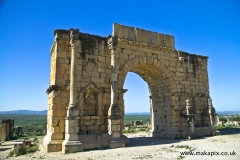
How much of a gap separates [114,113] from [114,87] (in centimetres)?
124

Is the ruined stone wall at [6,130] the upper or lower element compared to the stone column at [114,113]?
lower

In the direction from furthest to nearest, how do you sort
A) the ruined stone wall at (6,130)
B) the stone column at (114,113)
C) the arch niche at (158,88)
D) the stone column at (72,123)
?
the ruined stone wall at (6,130) → the arch niche at (158,88) → the stone column at (114,113) → the stone column at (72,123)

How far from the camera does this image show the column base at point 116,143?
349 inches

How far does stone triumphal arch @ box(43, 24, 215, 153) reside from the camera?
28.6 ft

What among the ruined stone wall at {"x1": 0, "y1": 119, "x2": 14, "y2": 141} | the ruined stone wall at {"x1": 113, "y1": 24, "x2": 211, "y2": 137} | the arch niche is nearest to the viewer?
the ruined stone wall at {"x1": 113, "y1": 24, "x2": 211, "y2": 137}

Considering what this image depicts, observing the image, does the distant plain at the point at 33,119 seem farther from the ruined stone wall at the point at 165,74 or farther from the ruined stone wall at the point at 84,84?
the ruined stone wall at the point at 84,84

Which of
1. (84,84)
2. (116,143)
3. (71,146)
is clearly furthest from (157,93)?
(71,146)

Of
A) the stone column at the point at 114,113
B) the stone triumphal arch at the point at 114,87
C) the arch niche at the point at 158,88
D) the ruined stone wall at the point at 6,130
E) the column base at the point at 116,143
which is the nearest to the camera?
the stone triumphal arch at the point at 114,87

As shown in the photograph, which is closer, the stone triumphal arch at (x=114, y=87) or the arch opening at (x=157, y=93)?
the stone triumphal arch at (x=114, y=87)

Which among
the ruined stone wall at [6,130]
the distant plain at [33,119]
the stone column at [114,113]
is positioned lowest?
the distant plain at [33,119]

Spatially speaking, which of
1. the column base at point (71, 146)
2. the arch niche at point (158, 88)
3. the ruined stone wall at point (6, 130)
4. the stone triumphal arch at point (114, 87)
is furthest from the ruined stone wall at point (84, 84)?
the ruined stone wall at point (6, 130)

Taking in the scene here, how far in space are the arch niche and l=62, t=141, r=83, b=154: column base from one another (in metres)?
4.20

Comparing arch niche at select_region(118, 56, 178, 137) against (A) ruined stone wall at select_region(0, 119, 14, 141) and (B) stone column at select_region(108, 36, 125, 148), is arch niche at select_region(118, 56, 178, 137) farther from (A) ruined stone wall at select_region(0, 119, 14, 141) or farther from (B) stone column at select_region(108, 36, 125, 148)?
(A) ruined stone wall at select_region(0, 119, 14, 141)

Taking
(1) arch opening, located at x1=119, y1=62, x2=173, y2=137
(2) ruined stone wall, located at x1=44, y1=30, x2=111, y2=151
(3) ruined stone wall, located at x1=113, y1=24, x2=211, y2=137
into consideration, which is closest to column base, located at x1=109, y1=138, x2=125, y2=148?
(2) ruined stone wall, located at x1=44, y1=30, x2=111, y2=151
